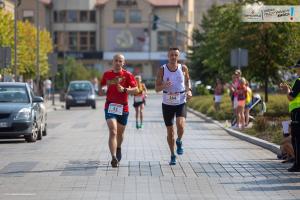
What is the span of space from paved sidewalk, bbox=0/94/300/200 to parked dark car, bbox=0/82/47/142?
934 mm

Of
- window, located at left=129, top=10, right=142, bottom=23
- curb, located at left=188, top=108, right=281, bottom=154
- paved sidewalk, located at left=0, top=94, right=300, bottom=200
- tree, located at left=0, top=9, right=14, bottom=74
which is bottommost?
curb, located at left=188, top=108, right=281, bottom=154

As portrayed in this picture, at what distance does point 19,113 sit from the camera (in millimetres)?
21859

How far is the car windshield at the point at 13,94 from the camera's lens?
22.9 m

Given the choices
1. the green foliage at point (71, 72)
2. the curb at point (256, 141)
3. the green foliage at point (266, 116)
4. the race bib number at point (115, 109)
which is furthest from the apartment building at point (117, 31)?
the race bib number at point (115, 109)

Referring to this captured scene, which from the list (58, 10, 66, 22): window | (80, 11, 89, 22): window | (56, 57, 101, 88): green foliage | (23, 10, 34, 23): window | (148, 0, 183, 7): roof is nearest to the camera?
(56, 57, 101, 88): green foliage

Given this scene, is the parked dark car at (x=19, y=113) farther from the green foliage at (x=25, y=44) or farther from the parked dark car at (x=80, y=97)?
the parked dark car at (x=80, y=97)

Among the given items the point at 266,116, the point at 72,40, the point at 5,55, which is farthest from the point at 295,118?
the point at 72,40

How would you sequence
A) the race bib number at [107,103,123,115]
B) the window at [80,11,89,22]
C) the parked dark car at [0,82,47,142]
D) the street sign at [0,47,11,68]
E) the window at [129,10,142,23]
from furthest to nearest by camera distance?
the window at [80,11,89,22], the window at [129,10,142,23], the street sign at [0,47,11,68], the parked dark car at [0,82,47,142], the race bib number at [107,103,123,115]

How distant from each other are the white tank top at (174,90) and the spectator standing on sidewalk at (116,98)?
1.84 feet

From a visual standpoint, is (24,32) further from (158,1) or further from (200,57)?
(158,1)

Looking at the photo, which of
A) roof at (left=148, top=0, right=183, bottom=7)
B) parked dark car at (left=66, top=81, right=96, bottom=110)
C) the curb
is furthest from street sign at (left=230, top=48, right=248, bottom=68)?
roof at (left=148, top=0, right=183, bottom=7)

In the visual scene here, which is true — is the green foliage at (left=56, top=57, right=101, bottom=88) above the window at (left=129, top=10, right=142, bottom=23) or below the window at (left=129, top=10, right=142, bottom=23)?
below

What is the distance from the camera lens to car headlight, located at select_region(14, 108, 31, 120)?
21766mm

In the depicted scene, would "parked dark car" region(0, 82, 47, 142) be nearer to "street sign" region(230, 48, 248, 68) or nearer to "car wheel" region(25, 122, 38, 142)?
"car wheel" region(25, 122, 38, 142)
